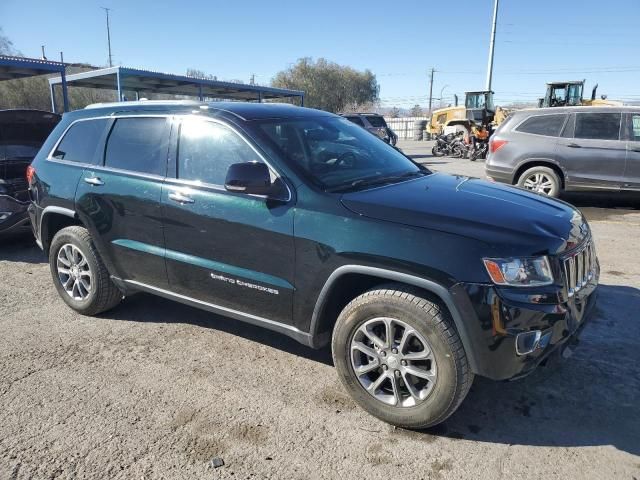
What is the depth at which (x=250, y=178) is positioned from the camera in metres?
3.01

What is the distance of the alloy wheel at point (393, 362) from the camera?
2.71 metres

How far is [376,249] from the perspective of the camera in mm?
2701

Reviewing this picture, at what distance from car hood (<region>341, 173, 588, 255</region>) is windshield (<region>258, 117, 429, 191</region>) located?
269mm

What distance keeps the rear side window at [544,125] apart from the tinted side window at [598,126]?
30 centimetres

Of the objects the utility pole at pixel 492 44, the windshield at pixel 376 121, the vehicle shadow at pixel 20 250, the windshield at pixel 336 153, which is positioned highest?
the utility pole at pixel 492 44

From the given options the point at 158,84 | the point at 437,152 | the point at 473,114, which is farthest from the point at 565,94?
the point at 158,84

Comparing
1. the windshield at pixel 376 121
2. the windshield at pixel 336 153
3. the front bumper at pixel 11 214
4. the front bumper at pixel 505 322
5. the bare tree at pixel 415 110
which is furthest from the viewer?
the bare tree at pixel 415 110

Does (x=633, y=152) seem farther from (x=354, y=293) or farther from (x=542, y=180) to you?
(x=354, y=293)

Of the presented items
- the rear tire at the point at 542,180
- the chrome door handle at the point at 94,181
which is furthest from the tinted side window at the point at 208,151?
the rear tire at the point at 542,180

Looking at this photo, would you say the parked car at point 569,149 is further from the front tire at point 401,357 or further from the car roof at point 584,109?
Result: the front tire at point 401,357

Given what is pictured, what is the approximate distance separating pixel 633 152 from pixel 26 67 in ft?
49.1

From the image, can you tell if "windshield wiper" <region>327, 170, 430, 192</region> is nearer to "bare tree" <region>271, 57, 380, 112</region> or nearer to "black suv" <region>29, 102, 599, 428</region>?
"black suv" <region>29, 102, 599, 428</region>

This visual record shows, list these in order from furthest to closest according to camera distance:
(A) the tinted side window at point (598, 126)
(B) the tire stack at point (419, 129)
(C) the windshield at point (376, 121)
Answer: (B) the tire stack at point (419, 129)
(C) the windshield at point (376, 121)
(A) the tinted side window at point (598, 126)

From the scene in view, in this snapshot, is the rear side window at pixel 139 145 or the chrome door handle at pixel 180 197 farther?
the rear side window at pixel 139 145
